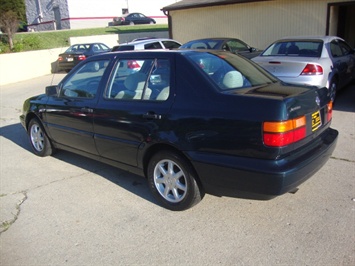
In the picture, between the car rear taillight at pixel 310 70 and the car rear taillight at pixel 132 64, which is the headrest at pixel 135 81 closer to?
the car rear taillight at pixel 132 64

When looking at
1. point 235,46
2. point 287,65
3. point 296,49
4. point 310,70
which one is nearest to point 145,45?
point 235,46

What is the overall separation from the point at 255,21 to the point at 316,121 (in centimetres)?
1190

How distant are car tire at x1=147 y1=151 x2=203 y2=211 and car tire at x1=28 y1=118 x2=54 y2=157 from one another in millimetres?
2400

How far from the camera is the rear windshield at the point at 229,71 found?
3.45 metres

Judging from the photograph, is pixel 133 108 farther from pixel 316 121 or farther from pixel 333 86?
pixel 333 86

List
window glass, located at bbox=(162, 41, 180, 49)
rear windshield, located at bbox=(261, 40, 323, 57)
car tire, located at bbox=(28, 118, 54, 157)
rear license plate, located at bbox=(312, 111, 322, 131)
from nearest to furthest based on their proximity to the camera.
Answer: rear license plate, located at bbox=(312, 111, 322, 131) → car tire, located at bbox=(28, 118, 54, 157) → rear windshield, located at bbox=(261, 40, 323, 57) → window glass, located at bbox=(162, 41, 180, 49)

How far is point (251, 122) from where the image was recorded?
9.59ft

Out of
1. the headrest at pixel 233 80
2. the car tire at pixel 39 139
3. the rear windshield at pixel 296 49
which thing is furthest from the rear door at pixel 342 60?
the car tire at pixel 39 139

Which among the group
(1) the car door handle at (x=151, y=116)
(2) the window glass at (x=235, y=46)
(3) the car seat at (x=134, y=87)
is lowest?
(1) the car door handle at (x=151, y=116)

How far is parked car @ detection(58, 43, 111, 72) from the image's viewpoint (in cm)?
1795

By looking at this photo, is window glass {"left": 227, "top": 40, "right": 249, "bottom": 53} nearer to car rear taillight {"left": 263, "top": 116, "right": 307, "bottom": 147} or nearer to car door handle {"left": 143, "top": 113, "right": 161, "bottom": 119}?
car door handle {"left": 143, "top": 113, "right": 161, "bottom": 119}

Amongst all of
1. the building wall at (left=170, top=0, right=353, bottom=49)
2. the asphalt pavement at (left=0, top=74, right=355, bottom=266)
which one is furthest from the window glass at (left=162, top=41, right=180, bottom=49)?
the asphalt pavement at (left=0, top=74, right=355, bottom=266)

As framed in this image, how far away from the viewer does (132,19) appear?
39.7 m

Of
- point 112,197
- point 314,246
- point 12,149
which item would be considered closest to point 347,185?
point 314,246
